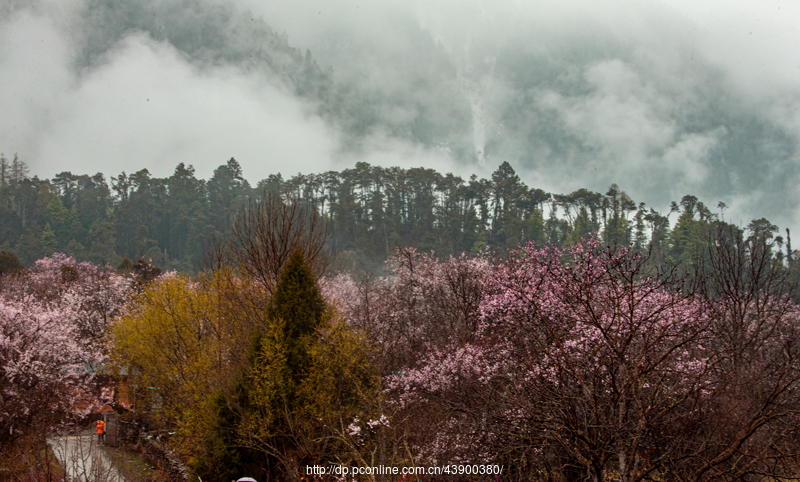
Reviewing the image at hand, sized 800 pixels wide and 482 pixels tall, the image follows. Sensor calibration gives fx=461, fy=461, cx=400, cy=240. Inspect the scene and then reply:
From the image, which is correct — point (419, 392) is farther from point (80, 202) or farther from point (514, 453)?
point (80, 202)

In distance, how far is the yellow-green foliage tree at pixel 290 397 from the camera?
38.3 ft

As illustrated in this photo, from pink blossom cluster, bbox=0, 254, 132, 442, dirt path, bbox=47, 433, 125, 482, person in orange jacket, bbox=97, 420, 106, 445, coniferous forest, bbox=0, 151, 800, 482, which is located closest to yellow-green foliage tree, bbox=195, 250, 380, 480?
coniferous forest, bbox=0, 151, 800, 482

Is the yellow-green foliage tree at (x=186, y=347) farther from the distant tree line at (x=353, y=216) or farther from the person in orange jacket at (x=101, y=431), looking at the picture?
the distant tree line at (x=353, y=216)

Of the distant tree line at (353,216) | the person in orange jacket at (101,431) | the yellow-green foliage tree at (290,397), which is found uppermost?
the distant tree line at (353,216)

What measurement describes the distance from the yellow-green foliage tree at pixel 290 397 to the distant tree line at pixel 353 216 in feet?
193

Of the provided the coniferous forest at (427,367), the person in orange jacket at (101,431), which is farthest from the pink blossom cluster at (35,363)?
the person in orange jacket at (101,431)

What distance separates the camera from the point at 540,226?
7838 centimetres

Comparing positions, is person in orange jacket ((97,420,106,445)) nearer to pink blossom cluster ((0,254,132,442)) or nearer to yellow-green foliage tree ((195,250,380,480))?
pink blossom cluster ((0,254,132,442))

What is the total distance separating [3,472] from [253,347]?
8.70 m

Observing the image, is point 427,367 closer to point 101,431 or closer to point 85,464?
point 85,464

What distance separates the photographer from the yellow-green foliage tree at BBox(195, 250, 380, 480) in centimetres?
1167

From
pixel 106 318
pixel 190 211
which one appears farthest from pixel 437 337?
pixel 190 211

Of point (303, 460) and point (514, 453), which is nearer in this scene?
point (514, 453)

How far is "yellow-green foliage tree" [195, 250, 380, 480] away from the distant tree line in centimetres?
5869
